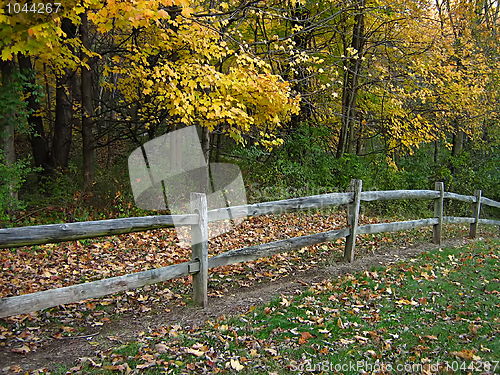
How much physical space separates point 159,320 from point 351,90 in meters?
11.6

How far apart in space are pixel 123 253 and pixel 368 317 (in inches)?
193

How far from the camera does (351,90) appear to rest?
13.5 meters

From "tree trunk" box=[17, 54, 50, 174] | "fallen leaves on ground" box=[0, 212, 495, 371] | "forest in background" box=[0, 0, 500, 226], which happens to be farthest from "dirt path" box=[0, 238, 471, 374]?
"tree trunk" box=[17, 54, 50, 174]

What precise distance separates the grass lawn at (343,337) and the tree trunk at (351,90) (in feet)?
27.5

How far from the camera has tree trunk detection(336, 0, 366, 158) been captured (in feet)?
41.5

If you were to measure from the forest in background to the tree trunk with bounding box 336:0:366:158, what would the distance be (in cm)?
7

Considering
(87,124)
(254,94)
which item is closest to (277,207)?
(254,94)

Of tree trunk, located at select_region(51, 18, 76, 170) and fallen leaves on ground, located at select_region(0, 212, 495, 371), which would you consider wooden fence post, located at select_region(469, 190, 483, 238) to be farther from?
tree trunk, located at select_region(51, 18, 76, 170)

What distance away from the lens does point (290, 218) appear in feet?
35.0

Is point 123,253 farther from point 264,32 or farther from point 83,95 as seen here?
point 264,32

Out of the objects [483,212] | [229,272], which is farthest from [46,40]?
[483,212]

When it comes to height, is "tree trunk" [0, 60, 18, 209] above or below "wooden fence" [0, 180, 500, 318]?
above

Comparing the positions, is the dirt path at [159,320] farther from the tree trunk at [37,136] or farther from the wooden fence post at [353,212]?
the tree trunk at [37,136]

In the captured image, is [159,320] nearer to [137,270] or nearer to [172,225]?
[172,225]
